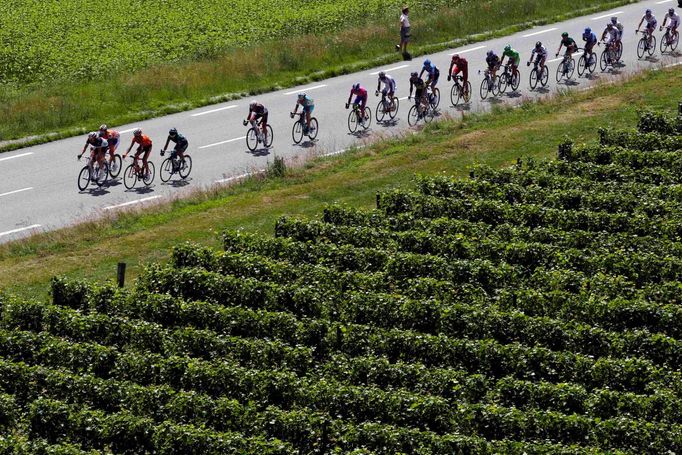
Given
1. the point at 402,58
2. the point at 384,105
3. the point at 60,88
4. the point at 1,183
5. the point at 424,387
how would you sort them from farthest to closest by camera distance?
the point at 402,58 → the point at 60,88 → the point at 384,105 → the point at 1,183 → the point at 424,387

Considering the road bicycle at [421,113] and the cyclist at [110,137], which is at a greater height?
the cyclist at [110,137]

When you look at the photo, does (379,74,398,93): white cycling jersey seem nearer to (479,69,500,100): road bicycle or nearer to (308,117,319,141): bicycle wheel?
(308,117,319,141): bicycle wheel

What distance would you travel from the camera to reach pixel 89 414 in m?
21.7

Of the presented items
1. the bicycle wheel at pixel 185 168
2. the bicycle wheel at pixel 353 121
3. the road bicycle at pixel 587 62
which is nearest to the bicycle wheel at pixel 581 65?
the road bicycle at pixel 587 62

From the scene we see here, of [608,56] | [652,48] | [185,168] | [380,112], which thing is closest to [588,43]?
[608,56]

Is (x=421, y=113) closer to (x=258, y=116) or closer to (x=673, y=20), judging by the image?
(x=258, y=116)

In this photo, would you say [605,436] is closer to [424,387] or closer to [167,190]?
[424,387]

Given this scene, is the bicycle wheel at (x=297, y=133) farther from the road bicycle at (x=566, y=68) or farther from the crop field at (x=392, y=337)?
the road bicycle at (x=566, y=68)

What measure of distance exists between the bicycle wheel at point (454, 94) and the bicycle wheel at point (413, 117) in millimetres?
1844

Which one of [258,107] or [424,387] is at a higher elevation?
[258,107]

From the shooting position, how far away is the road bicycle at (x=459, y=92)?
43906mm

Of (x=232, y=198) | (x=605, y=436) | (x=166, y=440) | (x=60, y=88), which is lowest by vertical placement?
(x=605, y=436)

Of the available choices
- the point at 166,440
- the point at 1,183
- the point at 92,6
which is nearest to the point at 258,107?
the point at 1,183

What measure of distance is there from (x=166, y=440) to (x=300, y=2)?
41177mm
